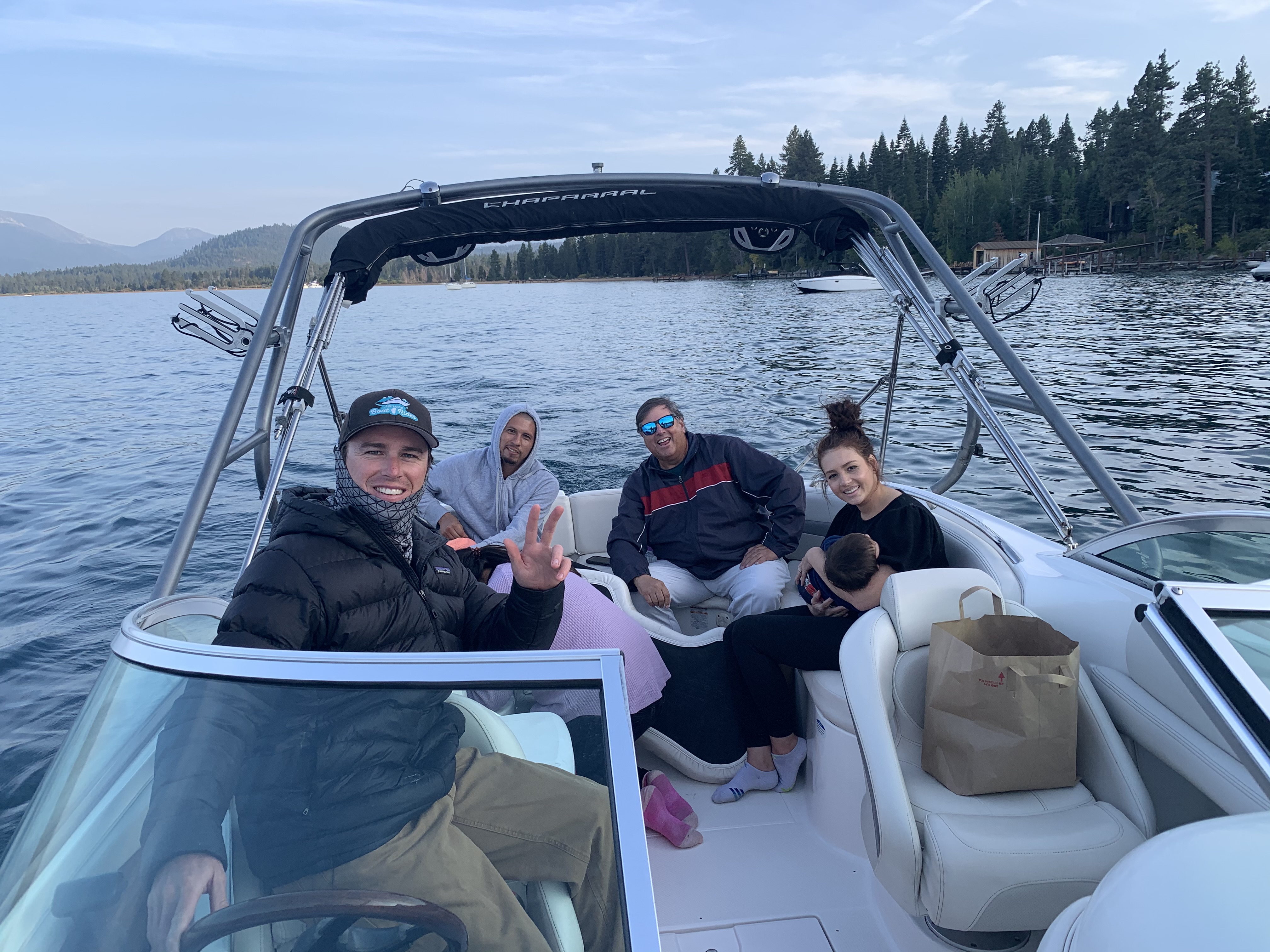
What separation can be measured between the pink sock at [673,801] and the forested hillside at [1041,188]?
27.4 meters

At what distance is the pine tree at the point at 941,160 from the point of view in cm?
8362

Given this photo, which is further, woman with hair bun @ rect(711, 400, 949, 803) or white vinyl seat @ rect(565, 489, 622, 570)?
white vinyl seat @ rect(565, 489, 622, 570)

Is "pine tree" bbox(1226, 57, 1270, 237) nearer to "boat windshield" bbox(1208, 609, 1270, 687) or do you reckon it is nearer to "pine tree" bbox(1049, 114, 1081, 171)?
"pine tree" bbox(1049, 114, 1081, 171)

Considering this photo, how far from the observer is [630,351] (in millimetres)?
22594

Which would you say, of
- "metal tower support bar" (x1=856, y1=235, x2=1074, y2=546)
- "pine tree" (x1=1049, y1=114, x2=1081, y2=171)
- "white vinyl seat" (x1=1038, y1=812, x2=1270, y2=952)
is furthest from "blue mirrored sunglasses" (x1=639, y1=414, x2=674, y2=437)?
"pine tree" (x1=1049, y1=114, x2=1081, y2=171)

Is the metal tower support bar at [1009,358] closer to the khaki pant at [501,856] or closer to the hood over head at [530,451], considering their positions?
the hood over head at [530,451]

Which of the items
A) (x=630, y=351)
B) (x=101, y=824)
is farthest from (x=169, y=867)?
(x=630, y=351)

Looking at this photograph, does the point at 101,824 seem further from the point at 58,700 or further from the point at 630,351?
the point at 630,351

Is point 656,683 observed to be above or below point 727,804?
above

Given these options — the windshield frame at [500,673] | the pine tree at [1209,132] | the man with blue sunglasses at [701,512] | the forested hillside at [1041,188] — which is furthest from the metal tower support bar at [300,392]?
the pine tree at [1209,132]

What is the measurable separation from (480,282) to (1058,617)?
113227mm

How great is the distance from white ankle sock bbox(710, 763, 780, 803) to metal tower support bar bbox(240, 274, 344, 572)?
5.63 feet

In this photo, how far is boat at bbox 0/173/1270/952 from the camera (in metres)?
1.09

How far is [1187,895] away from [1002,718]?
939mm
